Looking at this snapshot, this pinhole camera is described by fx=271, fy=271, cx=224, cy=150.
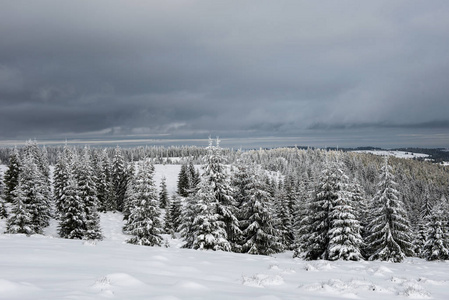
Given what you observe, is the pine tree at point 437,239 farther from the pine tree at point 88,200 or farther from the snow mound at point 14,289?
the pine tree at point 88,200

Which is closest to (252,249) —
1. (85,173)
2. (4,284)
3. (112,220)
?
(4,284)

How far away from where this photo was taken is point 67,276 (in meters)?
6.50

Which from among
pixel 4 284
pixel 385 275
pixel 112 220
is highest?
pixel 4 284

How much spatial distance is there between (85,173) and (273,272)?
3880 centimetres

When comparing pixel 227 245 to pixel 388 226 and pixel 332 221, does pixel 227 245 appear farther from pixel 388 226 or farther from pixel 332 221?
pixel 388 226

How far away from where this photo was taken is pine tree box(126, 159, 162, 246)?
26.1m

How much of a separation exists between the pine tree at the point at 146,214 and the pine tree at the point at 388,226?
20487 mm

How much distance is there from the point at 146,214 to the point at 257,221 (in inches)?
429

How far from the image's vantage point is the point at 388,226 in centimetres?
2484

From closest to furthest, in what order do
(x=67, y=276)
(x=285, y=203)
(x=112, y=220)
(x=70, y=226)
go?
(x=67, y=276) < (x=70, y=226) < (x=285, y=203) < (x=112, y=220)

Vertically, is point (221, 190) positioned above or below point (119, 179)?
above

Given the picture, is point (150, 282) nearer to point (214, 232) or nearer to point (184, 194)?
point (214, 232)

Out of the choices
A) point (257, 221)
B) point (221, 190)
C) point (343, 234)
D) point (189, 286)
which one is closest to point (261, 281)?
point (189, 286)

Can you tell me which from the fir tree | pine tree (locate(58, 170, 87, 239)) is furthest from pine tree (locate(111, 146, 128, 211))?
pine tree (locate(58, 170, 87, 239))
